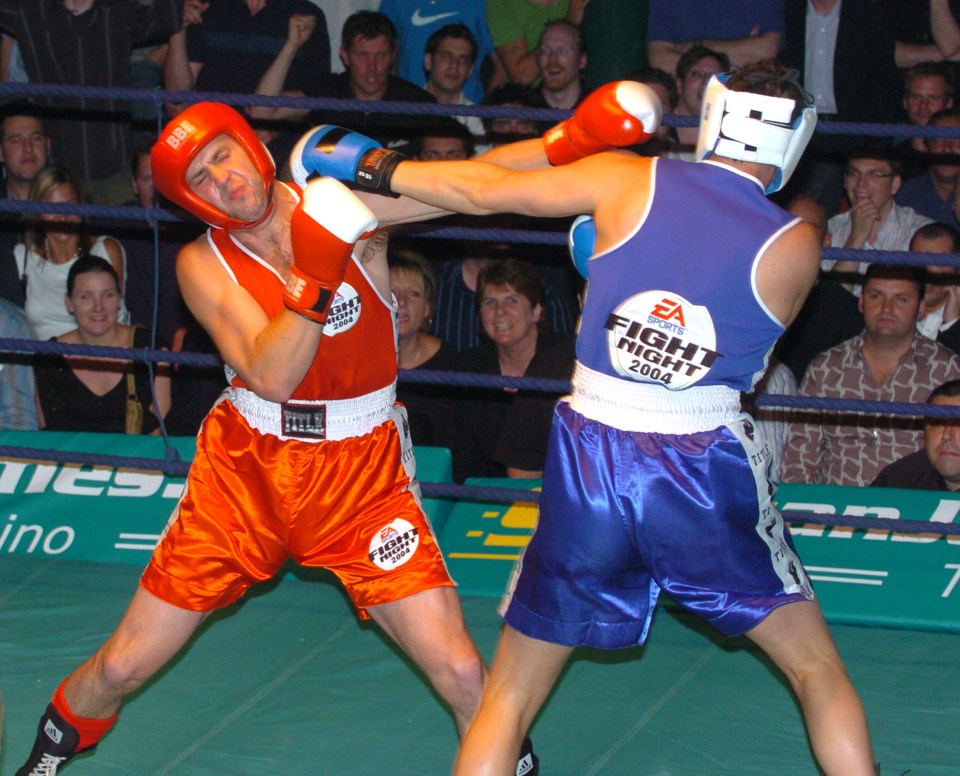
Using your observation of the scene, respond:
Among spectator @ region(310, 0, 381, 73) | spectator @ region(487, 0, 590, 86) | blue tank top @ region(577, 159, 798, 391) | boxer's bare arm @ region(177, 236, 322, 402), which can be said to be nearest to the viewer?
blue tank top @ region(577, 159, 798, 391)

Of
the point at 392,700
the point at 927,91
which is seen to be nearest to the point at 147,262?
the point at 392,700

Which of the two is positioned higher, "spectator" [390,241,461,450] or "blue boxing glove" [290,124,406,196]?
"blue boxing glove" [290,124,406,196]

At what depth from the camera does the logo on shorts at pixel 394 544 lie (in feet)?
9.11

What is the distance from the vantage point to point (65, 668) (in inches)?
140

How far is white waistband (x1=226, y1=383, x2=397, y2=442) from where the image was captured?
9.34 feet

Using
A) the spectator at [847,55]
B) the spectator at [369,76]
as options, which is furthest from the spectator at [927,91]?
the spectator at [369,76]

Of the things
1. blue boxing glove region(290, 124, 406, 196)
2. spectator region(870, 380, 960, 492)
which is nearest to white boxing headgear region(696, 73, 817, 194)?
blue boxing glove region(290, 124, 406, 196)

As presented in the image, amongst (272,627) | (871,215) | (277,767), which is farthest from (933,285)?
(277,767)

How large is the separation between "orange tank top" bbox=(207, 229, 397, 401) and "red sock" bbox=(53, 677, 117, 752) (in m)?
0.78

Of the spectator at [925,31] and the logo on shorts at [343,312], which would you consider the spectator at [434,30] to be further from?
the logo on shorts at [343,312]

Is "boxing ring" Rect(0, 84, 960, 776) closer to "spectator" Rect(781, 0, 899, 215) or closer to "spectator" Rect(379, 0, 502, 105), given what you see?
"spectator" Rect(781, 0, 899, 215)

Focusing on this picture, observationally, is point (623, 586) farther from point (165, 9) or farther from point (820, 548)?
point (165, 9)

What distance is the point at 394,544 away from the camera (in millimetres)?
2791

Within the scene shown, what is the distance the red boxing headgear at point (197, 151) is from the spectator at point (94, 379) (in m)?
2.26
